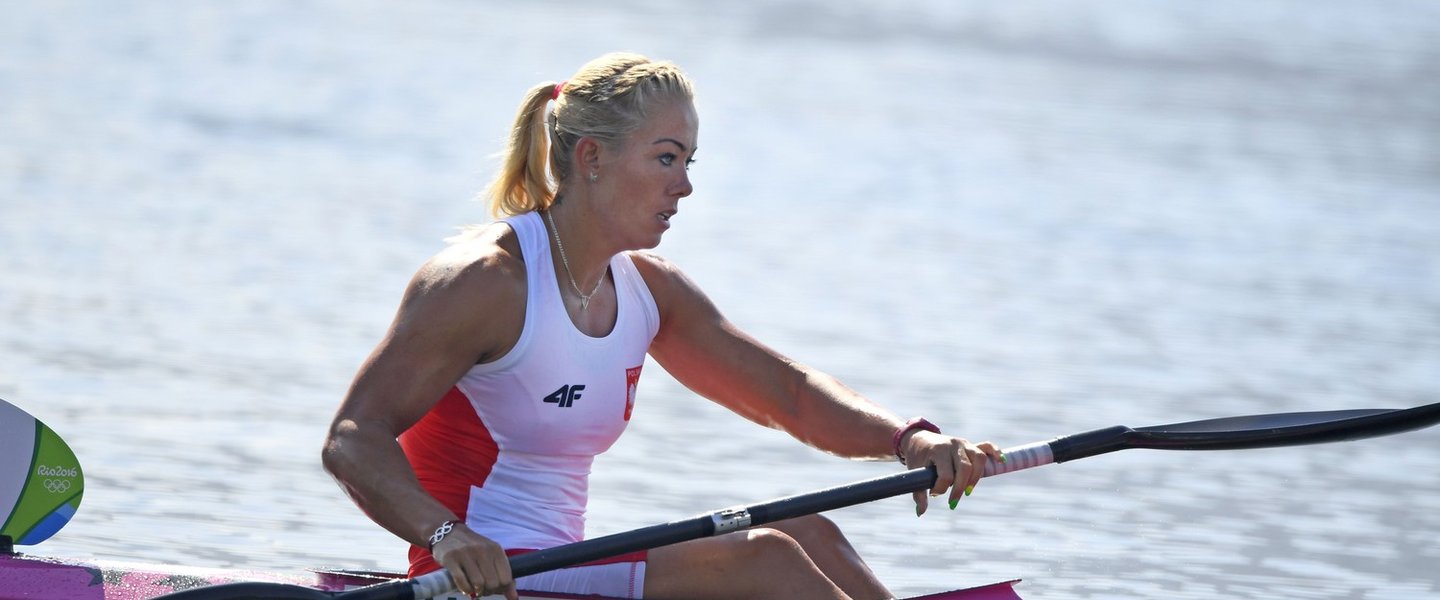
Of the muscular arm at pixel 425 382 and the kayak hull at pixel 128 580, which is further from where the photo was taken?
the kayak hull at pixel 128 580

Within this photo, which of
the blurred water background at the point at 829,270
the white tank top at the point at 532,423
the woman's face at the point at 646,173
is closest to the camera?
the white tank top at the point at 532,423

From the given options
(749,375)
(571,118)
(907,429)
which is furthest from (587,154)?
(907,429)

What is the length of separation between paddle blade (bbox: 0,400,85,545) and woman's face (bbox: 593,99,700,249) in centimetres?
130

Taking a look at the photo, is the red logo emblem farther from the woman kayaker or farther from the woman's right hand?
the woman's right hand

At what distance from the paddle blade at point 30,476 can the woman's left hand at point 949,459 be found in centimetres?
175

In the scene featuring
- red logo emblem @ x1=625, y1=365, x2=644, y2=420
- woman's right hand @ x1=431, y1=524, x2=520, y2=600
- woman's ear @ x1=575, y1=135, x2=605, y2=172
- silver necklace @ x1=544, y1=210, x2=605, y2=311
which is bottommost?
woman's right hand @ x1=431, y1=524, x2=520, y2=600

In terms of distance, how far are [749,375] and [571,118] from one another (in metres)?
0.71

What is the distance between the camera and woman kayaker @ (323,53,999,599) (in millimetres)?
3342

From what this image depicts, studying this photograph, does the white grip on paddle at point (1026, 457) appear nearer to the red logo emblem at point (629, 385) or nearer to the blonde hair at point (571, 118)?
the red logo emblem at point (629, 385)

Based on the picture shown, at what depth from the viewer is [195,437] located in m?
6.25

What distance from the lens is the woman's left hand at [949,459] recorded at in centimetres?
368

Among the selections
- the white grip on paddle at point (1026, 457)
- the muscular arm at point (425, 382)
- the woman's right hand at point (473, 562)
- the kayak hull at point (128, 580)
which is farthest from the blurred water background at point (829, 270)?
the woman's right hand at point (473, 562)

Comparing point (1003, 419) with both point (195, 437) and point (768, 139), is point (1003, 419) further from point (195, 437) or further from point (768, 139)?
point (768, 139)

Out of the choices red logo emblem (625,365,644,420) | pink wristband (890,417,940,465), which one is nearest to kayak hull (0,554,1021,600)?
pink wristband (890,417,940,465)
